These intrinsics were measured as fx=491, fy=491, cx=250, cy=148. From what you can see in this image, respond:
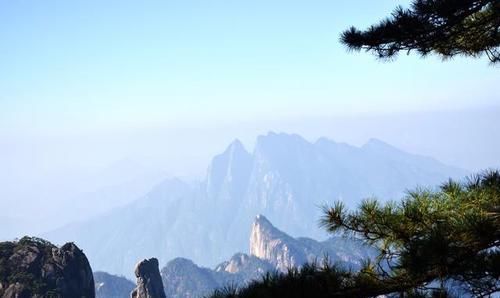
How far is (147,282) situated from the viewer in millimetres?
66688

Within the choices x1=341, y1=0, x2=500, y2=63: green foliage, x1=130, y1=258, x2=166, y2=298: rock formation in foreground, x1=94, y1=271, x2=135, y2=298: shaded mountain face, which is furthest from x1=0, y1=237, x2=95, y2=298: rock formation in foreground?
x1=94, y1=271, x2=135, y2=298: shaded mountain face

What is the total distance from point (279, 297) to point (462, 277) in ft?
6.21

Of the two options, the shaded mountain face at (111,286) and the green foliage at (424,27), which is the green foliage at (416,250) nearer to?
the green foliage at (424,27)

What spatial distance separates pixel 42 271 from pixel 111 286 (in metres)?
127

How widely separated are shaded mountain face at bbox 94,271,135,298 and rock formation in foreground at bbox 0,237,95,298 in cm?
11474

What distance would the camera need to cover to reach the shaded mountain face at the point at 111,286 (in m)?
163

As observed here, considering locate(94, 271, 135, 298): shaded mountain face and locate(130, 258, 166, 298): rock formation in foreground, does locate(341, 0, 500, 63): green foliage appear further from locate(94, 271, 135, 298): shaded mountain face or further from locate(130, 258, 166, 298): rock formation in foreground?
locate(94, 271, 135, 298): shaded mountain face

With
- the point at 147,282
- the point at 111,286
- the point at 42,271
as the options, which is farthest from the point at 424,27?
the point at 111,286

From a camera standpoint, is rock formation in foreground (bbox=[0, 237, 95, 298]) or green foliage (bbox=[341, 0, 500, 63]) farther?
rock formation in foreground (bbox=[0, 237, 95, 298])

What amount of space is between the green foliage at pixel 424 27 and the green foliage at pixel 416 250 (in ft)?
6.55

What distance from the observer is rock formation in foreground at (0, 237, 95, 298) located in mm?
48281

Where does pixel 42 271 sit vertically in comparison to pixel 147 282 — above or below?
above

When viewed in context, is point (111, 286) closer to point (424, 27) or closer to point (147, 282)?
point (147, 282)

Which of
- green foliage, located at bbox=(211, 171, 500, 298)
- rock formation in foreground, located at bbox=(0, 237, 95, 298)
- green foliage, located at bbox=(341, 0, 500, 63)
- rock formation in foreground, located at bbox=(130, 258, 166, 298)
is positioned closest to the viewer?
green foliage, located at bbox=(211, 171, 500, 298)
